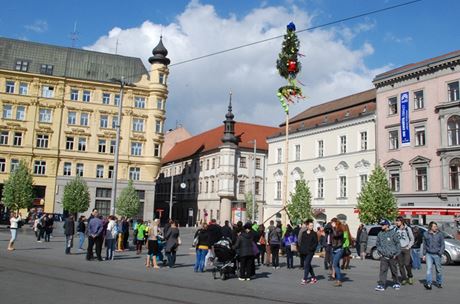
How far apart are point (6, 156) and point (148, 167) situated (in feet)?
55.3

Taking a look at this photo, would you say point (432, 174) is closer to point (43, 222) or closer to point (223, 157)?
point (43, 222)

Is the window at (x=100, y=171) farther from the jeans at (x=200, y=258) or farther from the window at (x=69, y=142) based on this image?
the jeans at (x=200, y=258)

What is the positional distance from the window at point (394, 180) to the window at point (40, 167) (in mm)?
40468

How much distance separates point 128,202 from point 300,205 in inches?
852

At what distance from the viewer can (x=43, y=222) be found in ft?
92.7

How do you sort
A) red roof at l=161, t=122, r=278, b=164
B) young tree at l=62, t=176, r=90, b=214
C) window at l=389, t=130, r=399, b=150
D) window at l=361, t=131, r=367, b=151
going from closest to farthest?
1. window at l=389, t=130, r=399, b=150
2. window at l=361, t=131, r=367, b=151
3. young tree at l=62, t=176, r=90, b=214
4. red roof at l=161, t=122, r=278, b=164

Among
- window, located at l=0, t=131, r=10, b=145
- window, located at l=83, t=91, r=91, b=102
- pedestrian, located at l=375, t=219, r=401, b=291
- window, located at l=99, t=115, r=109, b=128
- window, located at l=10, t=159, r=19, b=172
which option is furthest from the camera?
window, located at l=99, t=115, r=109, b=128

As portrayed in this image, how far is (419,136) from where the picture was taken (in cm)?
4034

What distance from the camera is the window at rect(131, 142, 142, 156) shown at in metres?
62.7

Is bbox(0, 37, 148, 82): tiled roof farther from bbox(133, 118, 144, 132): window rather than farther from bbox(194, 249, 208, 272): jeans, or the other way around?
bbox(194, 249, 208, 272): jeans

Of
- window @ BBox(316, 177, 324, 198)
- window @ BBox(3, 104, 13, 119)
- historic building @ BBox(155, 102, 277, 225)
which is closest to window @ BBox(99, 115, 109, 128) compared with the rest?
window @ BBox(3, 104, 13, 119)

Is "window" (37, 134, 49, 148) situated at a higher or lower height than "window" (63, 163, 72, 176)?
higher

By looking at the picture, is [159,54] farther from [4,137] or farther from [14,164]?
[14,164]

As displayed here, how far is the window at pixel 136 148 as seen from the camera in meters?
62.7
